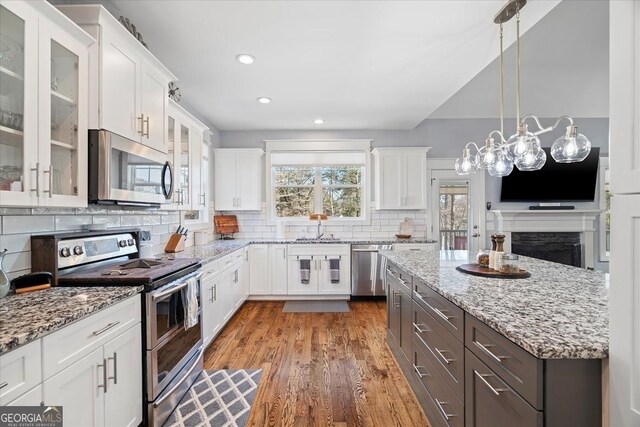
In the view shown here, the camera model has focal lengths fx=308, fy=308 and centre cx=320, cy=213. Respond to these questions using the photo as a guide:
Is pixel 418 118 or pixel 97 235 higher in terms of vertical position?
pixel 418 118

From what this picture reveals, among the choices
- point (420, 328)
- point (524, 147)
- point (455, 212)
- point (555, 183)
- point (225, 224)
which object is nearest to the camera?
point (420, 328)

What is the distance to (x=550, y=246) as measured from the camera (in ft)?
16.3

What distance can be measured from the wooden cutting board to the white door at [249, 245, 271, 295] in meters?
0.55

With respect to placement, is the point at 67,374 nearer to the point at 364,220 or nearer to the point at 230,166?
the point at 230,166

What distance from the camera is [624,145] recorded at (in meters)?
0.87

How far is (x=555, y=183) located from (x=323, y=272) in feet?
13.1

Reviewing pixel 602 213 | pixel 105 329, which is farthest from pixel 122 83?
pixel 602 213

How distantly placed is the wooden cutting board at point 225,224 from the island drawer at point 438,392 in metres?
3.43

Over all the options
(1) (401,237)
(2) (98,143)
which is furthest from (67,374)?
(1) (401,237)

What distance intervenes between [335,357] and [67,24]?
2.91m

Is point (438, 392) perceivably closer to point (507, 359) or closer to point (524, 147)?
point (507, 359)

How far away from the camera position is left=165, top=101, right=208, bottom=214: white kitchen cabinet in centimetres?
283

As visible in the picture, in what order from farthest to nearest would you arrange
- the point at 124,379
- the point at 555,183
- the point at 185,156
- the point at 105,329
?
the point at 555,183 < the point at 185,156 < the point at 124,379 < the point at 105,329

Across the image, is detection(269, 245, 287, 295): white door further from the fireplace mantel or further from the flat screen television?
the flat screen television
